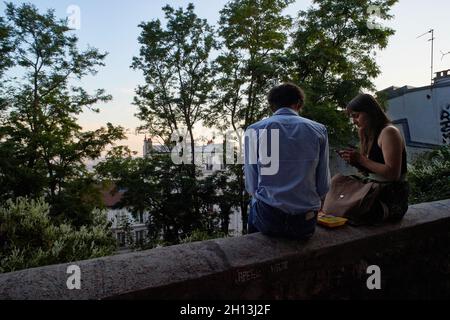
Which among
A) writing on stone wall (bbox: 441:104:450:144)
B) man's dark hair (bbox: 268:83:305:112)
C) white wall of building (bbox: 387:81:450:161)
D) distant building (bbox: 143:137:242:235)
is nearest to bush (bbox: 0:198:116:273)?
man's dark hair (bbox: 268:83:305:112)

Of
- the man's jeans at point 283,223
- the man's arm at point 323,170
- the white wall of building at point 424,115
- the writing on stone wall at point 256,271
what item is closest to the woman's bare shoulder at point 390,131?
the man's arm at point 323,170

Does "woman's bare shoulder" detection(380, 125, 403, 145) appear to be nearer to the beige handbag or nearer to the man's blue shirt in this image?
the beige handbag

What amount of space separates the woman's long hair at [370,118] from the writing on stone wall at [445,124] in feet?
63.2

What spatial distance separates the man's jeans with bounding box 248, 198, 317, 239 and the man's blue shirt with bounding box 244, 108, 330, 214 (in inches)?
1.2

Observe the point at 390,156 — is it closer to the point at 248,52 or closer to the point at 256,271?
the point at 256,271

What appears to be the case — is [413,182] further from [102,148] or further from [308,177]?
[102,148]

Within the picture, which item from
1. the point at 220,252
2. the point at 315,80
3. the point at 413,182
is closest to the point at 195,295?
the point at 220,252

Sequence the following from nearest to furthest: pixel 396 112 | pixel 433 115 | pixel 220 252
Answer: pixel 220 252, pixel 433 115, pixel 396 112

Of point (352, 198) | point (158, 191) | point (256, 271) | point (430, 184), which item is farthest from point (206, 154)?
point (256, 271)

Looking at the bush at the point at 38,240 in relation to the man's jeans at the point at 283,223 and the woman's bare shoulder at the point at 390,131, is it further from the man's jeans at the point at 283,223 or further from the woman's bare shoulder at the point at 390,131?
the woman's bare shoulder at the point at 390,131

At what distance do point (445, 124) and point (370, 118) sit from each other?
64.5 ft

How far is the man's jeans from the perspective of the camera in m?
1.94

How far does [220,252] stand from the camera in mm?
1676

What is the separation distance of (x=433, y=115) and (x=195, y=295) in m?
21.5
